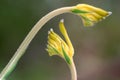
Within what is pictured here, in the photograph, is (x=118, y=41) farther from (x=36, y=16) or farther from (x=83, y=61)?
(x=36, y=16)

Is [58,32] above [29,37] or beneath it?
above

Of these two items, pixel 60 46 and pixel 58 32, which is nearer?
pixel 60 46

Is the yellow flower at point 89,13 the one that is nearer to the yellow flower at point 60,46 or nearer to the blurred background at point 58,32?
the yellow flower at point 60,46

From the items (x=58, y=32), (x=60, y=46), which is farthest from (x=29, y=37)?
(x=58, y=32)

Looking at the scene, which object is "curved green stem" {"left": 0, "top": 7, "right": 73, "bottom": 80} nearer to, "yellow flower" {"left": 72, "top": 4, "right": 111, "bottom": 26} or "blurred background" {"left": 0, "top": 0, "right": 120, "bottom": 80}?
"yellow flower" {"left": 72, "top": 4, "right": 111, "bottom": 26}

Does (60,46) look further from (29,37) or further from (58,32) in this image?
(58,32)

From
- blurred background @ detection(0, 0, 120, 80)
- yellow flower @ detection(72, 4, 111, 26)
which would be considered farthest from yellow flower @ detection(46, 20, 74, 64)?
blurred background @ detection(0, 0, 120, 80)

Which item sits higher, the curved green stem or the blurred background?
the blurred background
